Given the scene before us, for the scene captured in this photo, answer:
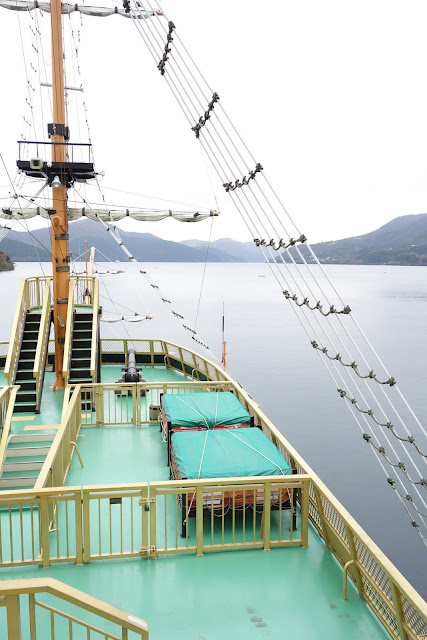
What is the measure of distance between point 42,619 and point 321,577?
285 centimetres

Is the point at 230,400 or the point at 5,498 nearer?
the point at 5,498

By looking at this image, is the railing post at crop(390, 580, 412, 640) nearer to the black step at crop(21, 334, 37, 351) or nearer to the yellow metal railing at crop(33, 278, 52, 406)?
the yellow metal railing at crop(33, 278, 52, 406)

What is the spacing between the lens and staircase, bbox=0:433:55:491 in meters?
8.05

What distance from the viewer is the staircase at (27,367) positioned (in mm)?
11148

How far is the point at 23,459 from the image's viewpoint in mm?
8875

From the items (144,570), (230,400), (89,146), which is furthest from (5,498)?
(89,146)

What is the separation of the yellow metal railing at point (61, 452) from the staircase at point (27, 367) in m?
2.25

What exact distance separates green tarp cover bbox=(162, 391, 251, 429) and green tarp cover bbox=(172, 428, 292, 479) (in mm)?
714

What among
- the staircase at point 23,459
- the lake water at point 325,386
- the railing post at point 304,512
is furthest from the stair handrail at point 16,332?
the railing post at point 304,512

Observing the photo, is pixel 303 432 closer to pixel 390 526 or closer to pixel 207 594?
pixel 390 526

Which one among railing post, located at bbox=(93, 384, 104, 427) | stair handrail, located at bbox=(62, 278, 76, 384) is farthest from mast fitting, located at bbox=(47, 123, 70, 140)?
railing post, located at bbox=(93, 384, 104, 427)

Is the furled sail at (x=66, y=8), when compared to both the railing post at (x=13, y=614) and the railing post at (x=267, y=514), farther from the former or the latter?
the railing post at (x=13, y=614)

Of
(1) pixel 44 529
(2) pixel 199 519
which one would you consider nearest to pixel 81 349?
(1) pixel 44 529

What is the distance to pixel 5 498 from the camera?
516 centimetres
